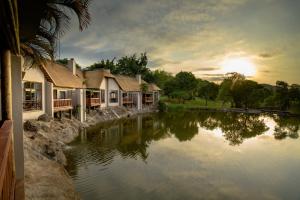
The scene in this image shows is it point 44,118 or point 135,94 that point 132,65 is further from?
point 44,118

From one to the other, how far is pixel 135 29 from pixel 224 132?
526 inches

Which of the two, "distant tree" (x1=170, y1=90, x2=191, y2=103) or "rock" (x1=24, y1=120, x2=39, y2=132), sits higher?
"distant tree" (x1=170, y1=90, x2=191, y2=103)

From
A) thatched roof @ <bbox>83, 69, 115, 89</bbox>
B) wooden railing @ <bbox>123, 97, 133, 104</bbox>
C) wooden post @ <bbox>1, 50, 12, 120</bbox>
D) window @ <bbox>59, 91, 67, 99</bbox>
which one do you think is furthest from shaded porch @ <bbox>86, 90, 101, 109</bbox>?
wooden post @ <bbox>1, 50, 12, 120</bbox>

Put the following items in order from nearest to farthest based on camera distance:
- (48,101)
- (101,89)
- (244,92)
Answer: (48,101), (101,89), (244,92)

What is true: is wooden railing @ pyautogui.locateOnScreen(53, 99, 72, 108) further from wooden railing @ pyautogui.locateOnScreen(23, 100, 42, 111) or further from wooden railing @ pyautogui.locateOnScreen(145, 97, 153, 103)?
wooden railing @ pyautogui.locateOnScreen(145, 97, 153, 103)

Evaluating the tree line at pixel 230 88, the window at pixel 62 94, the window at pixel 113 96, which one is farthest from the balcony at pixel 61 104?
the tree line at pixel 230 88

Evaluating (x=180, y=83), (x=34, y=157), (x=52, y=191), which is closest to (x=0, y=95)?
(x=52, y=191)

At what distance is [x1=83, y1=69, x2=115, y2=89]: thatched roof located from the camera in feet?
94.9

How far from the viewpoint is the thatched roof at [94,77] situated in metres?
28.9

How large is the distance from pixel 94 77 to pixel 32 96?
13.1 m

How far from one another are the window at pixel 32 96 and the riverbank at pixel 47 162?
124 centimetres

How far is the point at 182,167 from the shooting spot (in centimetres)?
1111

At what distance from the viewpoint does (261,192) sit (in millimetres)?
8508

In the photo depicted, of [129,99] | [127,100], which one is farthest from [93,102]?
[129,99]
